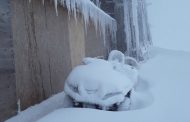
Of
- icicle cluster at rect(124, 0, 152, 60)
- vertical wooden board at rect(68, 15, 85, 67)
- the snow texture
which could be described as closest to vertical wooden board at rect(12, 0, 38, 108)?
the snow texture

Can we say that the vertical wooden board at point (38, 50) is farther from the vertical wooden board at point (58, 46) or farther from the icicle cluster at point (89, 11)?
the icicle cluster at point (89, 11)

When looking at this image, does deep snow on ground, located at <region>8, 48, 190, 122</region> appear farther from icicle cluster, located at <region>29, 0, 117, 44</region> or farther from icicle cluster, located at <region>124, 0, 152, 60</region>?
icicle cluster, located at <region>124, 0, 152, 60</region>

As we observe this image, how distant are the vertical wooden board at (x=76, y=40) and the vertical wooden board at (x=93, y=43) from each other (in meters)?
0.65

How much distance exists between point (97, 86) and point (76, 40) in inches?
136

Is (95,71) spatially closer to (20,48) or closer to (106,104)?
(106,104)

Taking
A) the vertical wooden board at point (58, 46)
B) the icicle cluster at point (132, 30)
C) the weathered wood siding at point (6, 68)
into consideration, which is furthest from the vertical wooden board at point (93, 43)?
the weathered wood siding at point (6, 68)

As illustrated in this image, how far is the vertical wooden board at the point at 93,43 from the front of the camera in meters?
9.74

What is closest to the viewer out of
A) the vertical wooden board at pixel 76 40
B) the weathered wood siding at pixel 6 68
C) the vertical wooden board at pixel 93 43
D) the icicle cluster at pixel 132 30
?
the weathered wood siding at pixel 6 68

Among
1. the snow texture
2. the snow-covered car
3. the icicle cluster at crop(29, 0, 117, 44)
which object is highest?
the icicle cluster at crop(29, 0, 117, 44)

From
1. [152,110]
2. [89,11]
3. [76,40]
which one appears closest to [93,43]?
[76,40]

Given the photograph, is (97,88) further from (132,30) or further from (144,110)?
(132,30)

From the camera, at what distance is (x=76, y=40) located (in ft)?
26.6

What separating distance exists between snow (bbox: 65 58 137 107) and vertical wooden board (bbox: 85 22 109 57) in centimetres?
426

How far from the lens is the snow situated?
4.73 metres
